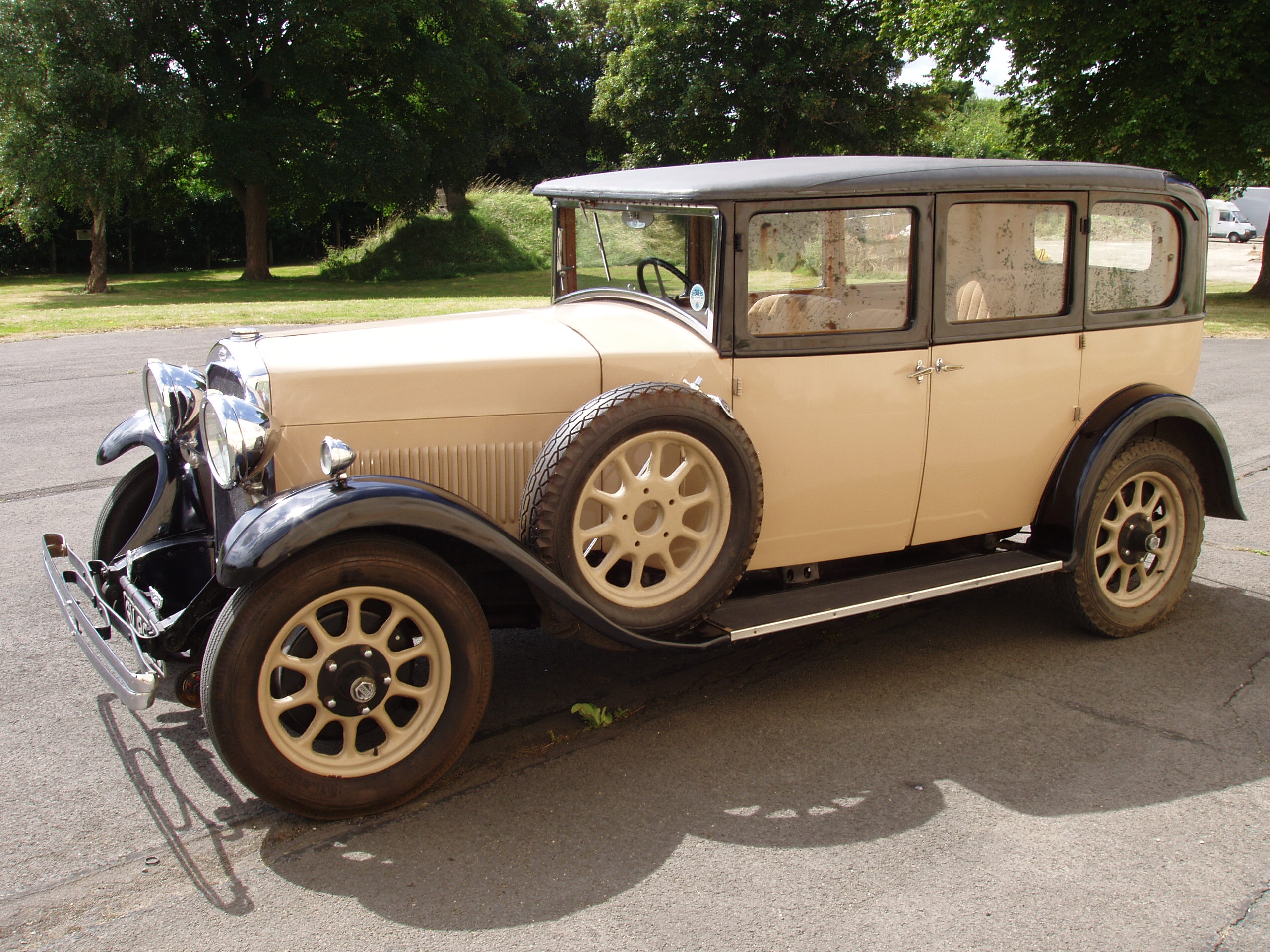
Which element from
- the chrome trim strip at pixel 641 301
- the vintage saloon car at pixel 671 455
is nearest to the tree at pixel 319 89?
the chrome trim strip at pixel 641 301

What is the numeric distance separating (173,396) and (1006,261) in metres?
3.21

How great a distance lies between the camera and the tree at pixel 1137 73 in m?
17.0

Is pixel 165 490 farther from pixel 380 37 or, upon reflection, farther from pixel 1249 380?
pixel 380 37

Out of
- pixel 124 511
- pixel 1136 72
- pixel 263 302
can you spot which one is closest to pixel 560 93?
pixel 263 302

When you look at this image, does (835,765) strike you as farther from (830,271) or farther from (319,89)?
(319,89)

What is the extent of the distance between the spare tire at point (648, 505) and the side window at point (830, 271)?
22.1 inches

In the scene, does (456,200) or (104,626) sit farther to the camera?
(456,200)

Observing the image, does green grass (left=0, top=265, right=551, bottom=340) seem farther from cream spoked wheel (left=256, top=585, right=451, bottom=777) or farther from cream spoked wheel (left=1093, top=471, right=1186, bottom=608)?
cream spoked wheel (left=256, top=585, right=451, bottom=777)

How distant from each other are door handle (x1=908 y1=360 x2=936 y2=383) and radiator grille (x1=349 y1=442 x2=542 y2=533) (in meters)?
1.42

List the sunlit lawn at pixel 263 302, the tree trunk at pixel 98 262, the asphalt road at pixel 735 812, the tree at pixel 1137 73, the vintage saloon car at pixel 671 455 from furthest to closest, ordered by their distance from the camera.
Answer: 1. the tree trunk at pixel 98 262
2. the tree at pixel 1137 73
3. the sunlit lawn at pixel 263 302
4. the vintage saloon car at pixel 671 455
5. the asphalt road at pixel 735 812

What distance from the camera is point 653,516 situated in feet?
11.6

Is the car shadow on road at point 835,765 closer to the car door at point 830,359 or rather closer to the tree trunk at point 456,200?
the car door at point 830,359

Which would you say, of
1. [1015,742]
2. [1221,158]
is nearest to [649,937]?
[1015,742]

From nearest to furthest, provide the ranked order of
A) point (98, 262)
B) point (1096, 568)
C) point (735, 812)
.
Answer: point (735, 812)
point (1096, 568)
point (98, 262)
